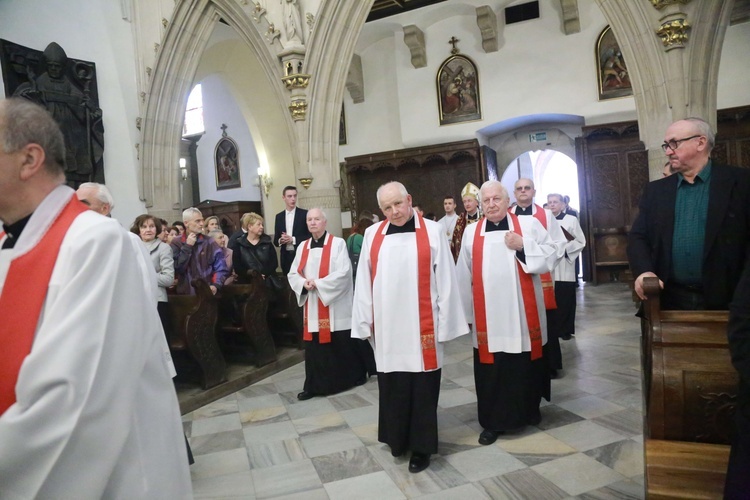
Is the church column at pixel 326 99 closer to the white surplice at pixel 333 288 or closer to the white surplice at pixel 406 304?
the white surplice at pixel 333 288

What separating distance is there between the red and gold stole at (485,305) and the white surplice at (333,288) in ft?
4.86

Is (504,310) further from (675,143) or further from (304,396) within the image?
(304,396)

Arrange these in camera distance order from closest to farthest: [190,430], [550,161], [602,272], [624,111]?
[190,430] < [624,111] < [602,272] < [550,161]

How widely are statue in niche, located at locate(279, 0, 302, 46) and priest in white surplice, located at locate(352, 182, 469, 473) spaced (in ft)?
15.2

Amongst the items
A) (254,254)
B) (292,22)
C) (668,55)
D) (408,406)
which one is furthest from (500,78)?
(408,406)

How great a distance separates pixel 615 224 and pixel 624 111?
2223 millimetres

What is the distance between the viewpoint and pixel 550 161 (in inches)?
651

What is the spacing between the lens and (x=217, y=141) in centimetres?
1597

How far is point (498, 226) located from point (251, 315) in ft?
9.64

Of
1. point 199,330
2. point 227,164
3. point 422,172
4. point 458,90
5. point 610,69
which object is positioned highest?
point 458,90

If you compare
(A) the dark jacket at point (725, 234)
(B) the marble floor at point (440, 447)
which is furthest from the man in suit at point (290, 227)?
(A) the dark jacket at point (725, 234)

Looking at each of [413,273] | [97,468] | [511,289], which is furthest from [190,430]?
[97,468]

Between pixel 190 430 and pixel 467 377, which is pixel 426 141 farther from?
pixel 190 430

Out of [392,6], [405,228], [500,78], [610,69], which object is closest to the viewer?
[405,228]
